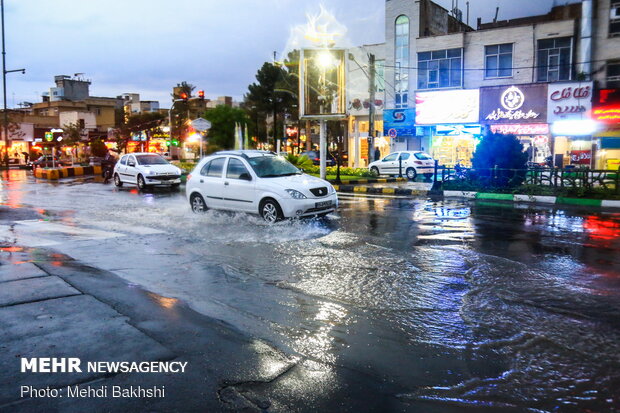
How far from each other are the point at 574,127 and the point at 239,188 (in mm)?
24940

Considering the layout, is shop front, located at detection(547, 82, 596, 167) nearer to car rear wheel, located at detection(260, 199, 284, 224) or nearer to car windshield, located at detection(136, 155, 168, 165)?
car windshield, located at detection(136, 155, 168, 165)

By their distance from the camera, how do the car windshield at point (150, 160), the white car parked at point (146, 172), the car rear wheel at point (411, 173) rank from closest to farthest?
1. the white car parked at point (146, 172)
2. the car windshield at point (150, 160)
3. the car rear wheel at point (411, 173)

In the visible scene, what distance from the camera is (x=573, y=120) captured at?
96.6 ft

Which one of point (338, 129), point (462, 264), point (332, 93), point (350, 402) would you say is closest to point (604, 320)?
point (462, 264)

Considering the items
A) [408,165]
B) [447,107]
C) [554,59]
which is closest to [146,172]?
[408,165]

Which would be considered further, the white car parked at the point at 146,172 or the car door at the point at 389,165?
the car door at the point at 389,165

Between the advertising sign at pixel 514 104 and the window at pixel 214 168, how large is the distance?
24.0m

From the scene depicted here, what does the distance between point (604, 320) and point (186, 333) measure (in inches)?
159

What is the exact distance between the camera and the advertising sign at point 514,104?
30.3 m

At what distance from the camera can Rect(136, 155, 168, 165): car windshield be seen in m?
23.1

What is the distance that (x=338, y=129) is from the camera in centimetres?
6266

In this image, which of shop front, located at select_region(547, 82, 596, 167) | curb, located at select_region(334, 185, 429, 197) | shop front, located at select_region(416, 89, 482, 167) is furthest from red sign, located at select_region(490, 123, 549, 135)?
curb, located at select_region(334, 185, 429, 197)

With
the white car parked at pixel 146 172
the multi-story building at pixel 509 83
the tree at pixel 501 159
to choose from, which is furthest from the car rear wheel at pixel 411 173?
the white car parked at pixel 146 172

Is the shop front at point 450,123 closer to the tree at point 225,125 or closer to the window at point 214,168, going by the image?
the window at point 214,168
